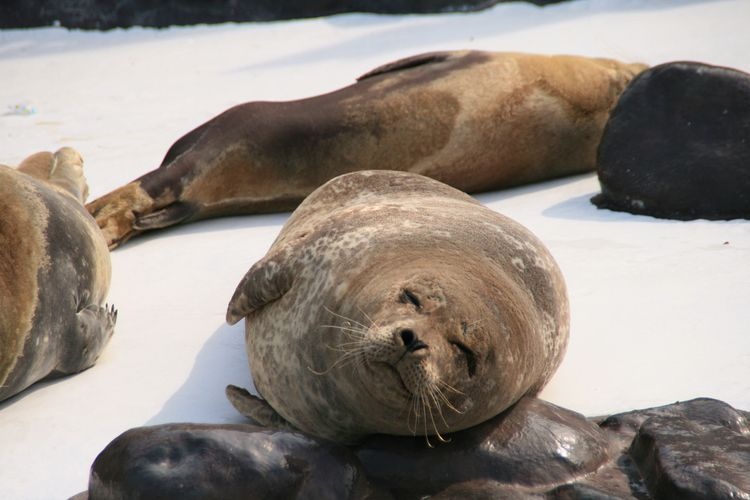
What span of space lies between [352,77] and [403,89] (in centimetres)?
244

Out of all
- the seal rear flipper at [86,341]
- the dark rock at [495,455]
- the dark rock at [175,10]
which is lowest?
the dark rock at [495,455]

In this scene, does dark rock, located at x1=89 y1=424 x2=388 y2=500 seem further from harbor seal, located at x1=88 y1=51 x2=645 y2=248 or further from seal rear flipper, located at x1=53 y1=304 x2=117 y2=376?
harbor seal, located at x1=88 y1=51 x2=645 y2=248

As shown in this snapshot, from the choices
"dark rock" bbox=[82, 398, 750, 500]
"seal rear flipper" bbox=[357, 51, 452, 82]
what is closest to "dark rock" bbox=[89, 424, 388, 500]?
"dark rock" bbox=[82, 398, 750, 500]

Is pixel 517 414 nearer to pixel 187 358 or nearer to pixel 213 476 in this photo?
pixel 213 476

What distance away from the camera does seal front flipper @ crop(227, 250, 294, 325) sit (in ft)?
12.7

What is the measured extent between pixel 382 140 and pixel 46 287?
267 cm

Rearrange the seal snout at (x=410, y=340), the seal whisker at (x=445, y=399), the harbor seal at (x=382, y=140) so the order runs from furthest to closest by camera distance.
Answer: the harbor seal at (x=382, y=140) < the seal whisker at (x=445, y=399) < the seal snout at (x=410, y=340)

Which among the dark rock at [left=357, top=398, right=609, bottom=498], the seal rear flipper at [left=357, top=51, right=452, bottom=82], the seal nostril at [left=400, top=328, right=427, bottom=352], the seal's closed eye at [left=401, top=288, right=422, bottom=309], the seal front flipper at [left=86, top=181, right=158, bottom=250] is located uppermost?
the seal rear flipper at [left=357, top=51, right=452, bottom=82]

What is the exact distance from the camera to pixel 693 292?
470 centimetres

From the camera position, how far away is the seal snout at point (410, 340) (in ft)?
9.64

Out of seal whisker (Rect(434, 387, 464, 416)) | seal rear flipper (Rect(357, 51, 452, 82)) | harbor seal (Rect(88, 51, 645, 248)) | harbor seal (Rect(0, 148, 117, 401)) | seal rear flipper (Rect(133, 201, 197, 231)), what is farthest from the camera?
seal rear flipper (Rect(357, 51, 452, 82))

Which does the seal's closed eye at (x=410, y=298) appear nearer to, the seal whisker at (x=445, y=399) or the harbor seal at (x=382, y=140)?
the seal whisker at (x=445, y=399)

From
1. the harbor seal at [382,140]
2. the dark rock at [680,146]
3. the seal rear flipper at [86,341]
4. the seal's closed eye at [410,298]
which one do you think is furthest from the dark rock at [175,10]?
the seal's closed eye at [410,298]

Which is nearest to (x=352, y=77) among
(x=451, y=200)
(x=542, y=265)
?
(x=451, y=200)
